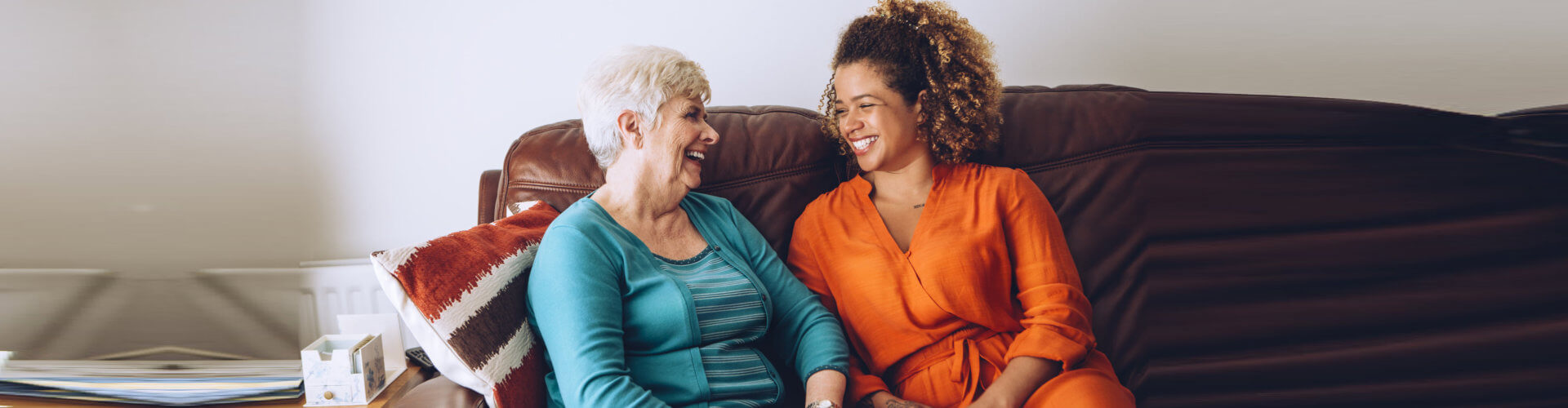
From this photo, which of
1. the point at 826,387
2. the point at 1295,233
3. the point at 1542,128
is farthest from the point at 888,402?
the point at 1542,128

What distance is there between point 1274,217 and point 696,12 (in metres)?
1.41

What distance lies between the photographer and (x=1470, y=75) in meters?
1.87

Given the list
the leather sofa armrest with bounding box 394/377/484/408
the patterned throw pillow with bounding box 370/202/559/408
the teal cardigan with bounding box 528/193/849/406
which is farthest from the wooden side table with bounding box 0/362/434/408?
the teal cardigan with bounding box 528/193/849/406

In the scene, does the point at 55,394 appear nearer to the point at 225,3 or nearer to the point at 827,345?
the point at 225,3

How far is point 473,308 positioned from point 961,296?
81cm

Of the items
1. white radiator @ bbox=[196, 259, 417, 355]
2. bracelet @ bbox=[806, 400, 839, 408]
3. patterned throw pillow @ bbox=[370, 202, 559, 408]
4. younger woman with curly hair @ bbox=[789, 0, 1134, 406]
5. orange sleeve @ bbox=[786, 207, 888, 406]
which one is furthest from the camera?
white radiator @ bbox=[196, 259, 417, 355]

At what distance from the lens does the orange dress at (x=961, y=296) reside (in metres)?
1.31

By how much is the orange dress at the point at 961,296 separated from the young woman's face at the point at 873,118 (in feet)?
0.35

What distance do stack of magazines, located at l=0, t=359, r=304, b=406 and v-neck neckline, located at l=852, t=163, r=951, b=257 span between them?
110cm

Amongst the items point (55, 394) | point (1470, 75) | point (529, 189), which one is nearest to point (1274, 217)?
point (1470, 75)

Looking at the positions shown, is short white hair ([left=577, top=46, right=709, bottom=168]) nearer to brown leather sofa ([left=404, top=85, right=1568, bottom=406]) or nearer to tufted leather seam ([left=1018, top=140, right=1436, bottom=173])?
brown leather sofa ([left=404, top=85, right=1568, bottom=406])

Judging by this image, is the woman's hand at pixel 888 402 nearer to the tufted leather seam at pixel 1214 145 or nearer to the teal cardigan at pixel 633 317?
the teal cardigan at pixel 633 317

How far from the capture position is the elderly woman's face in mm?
1286

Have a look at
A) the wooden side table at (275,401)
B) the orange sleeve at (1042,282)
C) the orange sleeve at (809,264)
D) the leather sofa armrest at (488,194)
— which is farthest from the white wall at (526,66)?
the orange sleeve at (1042,282)
